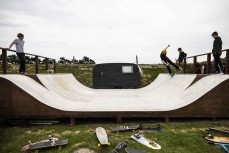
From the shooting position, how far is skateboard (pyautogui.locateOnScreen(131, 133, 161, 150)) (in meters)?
5.27

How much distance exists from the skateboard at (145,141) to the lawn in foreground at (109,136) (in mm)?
125

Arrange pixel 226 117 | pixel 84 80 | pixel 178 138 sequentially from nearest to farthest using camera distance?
pixel 178 138 → pixel 226 117 → pixel 84 80

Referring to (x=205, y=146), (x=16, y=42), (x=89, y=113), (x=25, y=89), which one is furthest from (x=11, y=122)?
(x=205, y=146)

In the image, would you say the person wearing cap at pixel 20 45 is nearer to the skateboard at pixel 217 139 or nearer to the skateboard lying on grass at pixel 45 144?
the skateboard lying on grass at pixel 45 144

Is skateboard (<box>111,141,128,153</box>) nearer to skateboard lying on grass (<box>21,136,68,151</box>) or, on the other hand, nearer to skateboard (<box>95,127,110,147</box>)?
skateboard (<box>95,127,110,147</box>)

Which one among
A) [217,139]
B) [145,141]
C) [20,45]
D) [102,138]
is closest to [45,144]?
[102,138]

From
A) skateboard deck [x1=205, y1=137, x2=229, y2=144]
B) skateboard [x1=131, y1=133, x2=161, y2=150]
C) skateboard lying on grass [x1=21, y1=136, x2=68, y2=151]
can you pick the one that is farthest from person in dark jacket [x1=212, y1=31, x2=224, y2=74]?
skateboard lying on grass [x1=21, y1=136, x2=68, y2=151]

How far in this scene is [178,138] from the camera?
18.9ft

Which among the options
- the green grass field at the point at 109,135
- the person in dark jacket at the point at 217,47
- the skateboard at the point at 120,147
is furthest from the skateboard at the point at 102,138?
the person in dark jacket at the point at 217,47

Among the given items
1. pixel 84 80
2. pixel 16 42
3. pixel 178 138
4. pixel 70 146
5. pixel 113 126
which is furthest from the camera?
pixel 84 80

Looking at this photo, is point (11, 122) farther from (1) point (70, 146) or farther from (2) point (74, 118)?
(1) point (70, 146)

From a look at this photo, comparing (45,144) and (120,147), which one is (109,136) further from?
(45,144)

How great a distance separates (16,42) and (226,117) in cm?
866

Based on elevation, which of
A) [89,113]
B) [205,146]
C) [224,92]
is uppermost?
[224,92]
